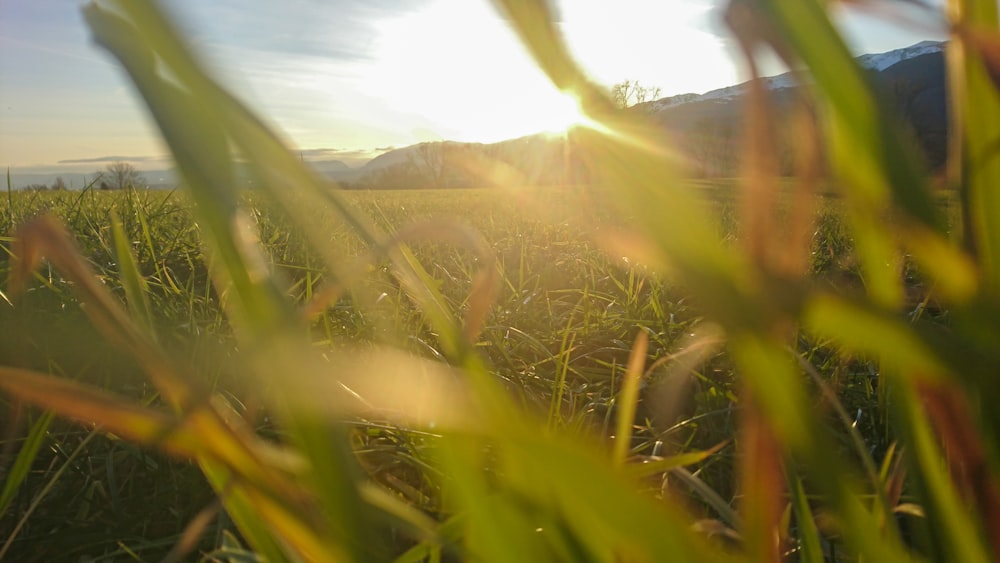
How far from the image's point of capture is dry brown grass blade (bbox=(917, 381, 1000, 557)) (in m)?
0.35

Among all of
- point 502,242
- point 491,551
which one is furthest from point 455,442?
point 502,242

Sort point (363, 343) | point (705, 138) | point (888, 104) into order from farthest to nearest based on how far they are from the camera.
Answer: point (705, 138), point (363, 343), point (888, 104)

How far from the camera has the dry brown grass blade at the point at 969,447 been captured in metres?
0.35

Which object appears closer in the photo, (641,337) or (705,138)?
(641,337)

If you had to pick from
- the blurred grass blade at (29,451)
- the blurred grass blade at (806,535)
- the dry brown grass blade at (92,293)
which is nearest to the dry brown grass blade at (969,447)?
the blurred grass blade at (806,535)

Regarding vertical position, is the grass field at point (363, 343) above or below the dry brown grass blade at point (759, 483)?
below

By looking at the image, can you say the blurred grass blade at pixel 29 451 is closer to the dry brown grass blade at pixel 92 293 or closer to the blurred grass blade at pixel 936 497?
the dry brown grass blade at pixel 92 293

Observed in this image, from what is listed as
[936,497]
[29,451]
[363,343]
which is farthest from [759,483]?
[363,343]

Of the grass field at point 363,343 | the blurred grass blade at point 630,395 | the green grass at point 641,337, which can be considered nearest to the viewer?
the green grass at point 641,337

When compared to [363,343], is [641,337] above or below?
above

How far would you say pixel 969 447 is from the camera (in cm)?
36

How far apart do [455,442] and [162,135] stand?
167mm

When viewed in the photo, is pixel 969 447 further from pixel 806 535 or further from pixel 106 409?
pixel 106 409

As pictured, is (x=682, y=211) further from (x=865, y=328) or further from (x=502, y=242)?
(x=502, y=242)
